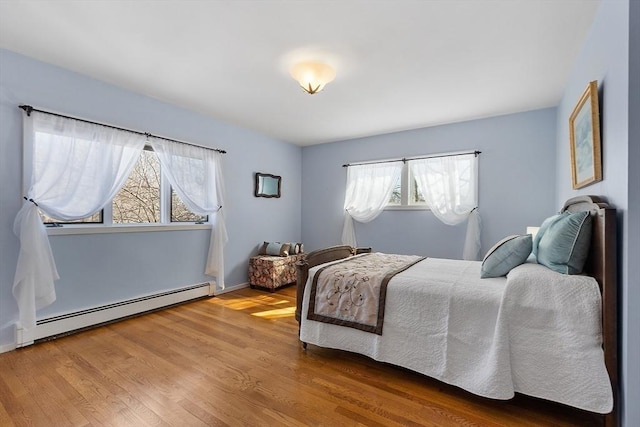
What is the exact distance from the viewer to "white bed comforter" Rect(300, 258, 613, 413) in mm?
1463

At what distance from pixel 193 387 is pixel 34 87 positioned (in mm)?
2850

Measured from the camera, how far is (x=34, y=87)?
8.09ft

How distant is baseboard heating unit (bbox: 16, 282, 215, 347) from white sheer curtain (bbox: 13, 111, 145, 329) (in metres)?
0.14

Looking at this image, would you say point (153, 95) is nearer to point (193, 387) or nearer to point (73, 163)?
point (73, 163)

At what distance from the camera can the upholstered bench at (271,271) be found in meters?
4.16

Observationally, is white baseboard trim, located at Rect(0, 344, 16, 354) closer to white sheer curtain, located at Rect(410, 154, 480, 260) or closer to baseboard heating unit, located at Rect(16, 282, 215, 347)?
baseboard heating unit, located at Rect(16, 282, 215, 347)

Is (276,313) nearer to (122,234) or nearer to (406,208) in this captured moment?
(122,234)

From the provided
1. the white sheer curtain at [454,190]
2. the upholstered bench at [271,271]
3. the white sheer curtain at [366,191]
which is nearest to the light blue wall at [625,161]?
the white sheer curtain at [454,190]

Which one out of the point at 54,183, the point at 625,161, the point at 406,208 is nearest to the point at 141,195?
the point at 54,183

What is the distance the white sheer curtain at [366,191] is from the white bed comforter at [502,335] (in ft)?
8.02

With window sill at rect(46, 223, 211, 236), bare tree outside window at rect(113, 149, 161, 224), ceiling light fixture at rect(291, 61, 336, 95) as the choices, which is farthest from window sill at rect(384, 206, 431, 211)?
bare tree outside window at rect(113, 149, 161, 224)

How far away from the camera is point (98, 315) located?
2838 millimetres

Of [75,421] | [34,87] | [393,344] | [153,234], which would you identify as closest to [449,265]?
[393,344]

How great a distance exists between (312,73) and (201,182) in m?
2.15
